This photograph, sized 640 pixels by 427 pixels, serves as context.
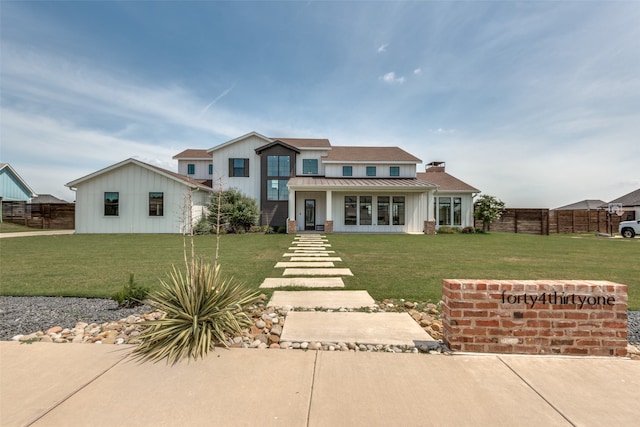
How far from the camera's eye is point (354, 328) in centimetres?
318

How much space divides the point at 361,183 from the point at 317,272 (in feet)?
42.8

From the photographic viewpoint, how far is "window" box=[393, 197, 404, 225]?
19.4 m

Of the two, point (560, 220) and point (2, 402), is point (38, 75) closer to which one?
point (2, 402)

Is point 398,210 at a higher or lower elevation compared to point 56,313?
higher

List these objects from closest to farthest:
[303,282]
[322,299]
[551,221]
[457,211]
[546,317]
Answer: [546,317] < [322,299] < [303,282] < [457,211] < [551,221]

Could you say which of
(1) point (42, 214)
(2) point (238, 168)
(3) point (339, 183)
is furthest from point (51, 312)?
(1) point (42, 214)

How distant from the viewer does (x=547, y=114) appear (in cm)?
1301

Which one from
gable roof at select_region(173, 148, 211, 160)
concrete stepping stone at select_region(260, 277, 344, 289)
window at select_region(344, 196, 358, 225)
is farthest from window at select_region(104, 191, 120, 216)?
concrete stepping stone at select_region(260, 277, 344, 289)


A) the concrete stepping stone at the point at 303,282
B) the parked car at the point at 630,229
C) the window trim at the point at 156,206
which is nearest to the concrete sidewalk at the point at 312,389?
the concrete stepping stone at the point at 303,282

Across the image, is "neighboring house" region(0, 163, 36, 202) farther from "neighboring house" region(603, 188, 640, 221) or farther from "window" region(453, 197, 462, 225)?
"neighboring house" region(603, 188, 640, 221)

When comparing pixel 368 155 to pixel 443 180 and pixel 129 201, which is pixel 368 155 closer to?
pixel 443 180

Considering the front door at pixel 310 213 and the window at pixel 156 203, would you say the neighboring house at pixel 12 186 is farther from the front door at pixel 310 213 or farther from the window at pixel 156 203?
the front door at pixel 310 213

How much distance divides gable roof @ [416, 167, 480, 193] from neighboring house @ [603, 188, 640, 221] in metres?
14.7

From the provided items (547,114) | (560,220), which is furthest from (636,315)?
(560,220)
